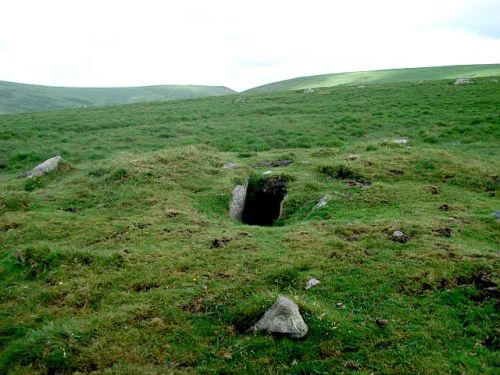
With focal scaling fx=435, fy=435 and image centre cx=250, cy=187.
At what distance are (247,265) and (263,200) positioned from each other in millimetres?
7398

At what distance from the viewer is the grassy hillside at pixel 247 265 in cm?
822

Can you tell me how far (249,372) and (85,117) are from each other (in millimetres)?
44732

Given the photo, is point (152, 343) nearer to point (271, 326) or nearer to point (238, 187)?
point (271, 326)

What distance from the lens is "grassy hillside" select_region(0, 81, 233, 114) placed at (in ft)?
375

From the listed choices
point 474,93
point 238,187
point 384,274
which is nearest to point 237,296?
point 384,274

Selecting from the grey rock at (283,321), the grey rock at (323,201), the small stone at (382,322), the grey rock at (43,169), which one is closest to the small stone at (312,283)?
the grey rock at (283,321)

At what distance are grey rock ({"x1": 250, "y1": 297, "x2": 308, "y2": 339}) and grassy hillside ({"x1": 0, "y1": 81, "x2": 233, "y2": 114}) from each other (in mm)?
110550

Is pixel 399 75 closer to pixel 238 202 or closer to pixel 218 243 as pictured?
pixel 238 202

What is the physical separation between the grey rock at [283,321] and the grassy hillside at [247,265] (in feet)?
0.57

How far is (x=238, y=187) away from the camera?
704 inches

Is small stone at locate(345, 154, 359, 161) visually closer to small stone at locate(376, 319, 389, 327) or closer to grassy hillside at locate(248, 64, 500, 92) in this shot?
small stone at locate(376, 319, 389, 327)

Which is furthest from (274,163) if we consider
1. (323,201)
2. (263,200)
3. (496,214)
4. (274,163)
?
(496,214)

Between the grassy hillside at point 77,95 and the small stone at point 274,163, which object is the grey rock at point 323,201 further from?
the grassy hillside at point 77,95

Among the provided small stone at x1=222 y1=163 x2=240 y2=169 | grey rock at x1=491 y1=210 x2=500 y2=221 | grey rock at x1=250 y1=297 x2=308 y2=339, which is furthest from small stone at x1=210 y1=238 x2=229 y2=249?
grey rock at x1=491 y1=210 x2=500 y2=221
